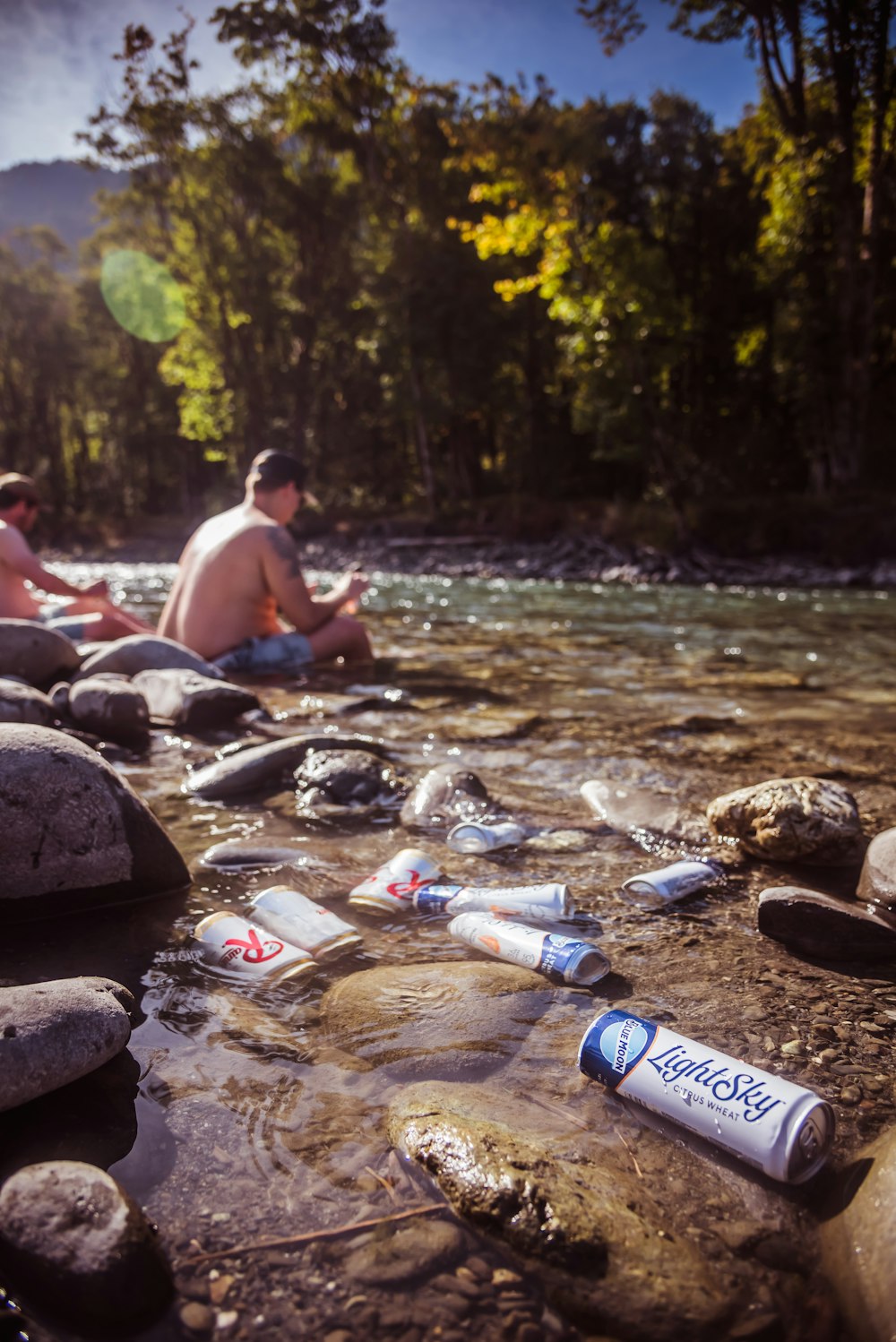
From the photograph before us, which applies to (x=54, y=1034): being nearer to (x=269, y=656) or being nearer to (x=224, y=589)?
(x=224, y=589)

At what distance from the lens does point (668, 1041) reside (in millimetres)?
1888

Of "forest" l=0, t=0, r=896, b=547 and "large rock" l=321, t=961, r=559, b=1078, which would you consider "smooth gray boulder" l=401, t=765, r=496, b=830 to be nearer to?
"large rock" l=321, t=961, r=559, b=1078

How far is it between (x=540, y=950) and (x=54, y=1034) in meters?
1.28

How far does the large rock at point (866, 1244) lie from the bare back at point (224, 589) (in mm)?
6344

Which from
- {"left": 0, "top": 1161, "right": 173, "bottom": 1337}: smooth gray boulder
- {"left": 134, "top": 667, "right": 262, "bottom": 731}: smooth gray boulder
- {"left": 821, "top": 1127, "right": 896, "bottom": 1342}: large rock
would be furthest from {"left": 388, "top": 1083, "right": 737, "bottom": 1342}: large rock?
{"left": 134, "top": 667, "right": 262, "bottom": 731}: smooth gray boulder

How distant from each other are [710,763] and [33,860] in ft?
11.2

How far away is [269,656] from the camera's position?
780 centimetres

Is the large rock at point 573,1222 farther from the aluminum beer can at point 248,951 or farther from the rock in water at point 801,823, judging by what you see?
the rock in water at point 801,823

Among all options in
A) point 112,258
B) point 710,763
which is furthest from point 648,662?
point 112,258

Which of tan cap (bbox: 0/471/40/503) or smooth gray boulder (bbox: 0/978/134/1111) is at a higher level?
tan cap (bbox: 0/471/40/503)

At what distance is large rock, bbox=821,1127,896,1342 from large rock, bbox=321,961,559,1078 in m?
0.77

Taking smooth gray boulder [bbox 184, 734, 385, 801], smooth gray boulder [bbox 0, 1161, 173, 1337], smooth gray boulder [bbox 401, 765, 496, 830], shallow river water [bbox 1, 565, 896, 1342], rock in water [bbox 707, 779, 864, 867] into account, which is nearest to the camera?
smooth gray boulder [bbox 0, 1161, 173, 1337]

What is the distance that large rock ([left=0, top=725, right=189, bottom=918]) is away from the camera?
8.67 ft

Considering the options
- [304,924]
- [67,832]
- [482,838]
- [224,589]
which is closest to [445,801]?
[482,838]
